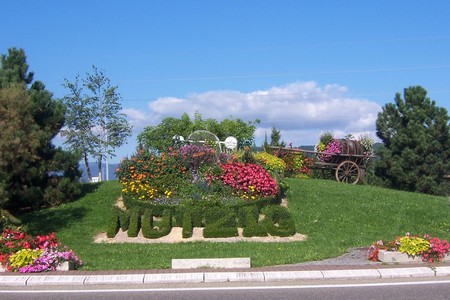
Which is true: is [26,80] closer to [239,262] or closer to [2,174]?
[2,174]

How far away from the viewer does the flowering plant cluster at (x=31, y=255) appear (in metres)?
→ 9.59

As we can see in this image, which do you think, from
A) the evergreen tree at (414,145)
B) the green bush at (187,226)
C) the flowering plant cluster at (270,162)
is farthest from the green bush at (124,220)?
the evergreen tree at (414,145)

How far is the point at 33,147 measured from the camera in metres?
14.9

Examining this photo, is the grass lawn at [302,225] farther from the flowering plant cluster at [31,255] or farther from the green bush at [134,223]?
the green bush at [134,223]

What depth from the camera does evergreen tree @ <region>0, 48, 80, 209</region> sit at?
49.1 ft

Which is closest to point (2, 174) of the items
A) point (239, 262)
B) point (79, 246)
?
point (79, 246)

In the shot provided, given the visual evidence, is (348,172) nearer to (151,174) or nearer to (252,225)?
(151,174)

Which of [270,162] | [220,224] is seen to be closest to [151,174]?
[220,224]

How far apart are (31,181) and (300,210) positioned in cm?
817

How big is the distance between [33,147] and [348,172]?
13124 millimetres

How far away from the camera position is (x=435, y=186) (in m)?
23.9

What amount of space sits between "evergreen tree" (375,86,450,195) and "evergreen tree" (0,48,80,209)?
520 inches

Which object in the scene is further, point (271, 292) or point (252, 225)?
point (252, 225)

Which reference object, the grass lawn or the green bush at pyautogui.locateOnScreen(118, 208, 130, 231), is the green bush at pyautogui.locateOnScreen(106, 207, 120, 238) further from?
the grass lawn
